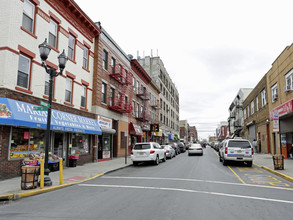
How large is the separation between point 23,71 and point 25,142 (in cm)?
355

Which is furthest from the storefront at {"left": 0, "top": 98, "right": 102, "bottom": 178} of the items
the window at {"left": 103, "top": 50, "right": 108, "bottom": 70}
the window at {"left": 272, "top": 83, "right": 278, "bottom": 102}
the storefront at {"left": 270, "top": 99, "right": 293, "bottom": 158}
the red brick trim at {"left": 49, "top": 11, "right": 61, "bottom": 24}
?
the window at {"left": 272, "top": 83, "right": 278, "bottom": 102}

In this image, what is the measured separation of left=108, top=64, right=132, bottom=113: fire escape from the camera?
21734mm

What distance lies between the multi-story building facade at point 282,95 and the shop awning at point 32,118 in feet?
47.3

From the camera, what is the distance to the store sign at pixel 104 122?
19.3 metres

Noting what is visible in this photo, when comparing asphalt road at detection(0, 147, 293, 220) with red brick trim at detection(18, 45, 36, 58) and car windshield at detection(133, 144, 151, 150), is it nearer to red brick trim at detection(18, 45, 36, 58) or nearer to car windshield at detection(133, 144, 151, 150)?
red brick trim at detection(18, 45, 36, 58)

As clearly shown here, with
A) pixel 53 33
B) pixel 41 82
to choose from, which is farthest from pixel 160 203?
pixel 53 33

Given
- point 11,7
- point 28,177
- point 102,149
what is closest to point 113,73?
point 102,149

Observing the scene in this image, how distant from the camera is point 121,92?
2403cm

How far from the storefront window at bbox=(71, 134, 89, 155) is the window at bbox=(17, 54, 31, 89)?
5.23 meters

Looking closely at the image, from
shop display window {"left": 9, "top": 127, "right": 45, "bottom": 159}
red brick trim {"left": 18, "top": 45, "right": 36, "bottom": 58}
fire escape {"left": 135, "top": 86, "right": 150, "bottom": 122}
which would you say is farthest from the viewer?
fire escape {"left": 135, "top": 86, "right": 150, "bottom": 122}

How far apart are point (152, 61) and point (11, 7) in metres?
32.1

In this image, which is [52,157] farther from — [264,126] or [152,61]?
[152,61]

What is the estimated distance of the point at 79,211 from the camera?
572 centimetres

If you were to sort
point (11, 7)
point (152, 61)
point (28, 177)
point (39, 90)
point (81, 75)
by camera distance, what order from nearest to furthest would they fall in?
point (28, 177)
point (11, 7)
point (39, 90)
point (81, 75)
point (152, 61)
